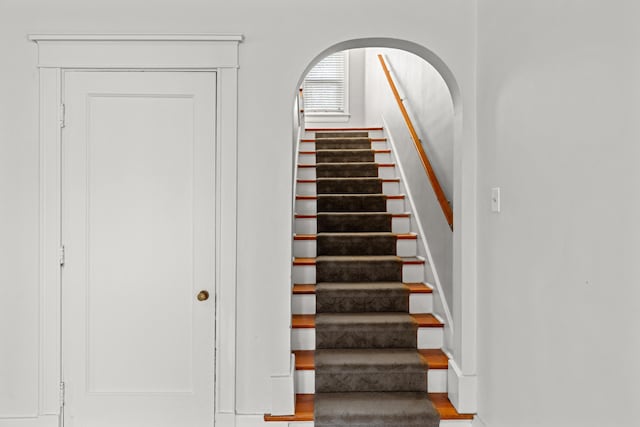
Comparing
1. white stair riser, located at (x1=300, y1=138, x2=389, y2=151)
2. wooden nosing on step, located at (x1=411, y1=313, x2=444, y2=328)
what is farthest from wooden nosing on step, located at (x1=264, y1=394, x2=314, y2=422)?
white stair riser, located at (x1=300, y1=138, x2=389, y2=151)

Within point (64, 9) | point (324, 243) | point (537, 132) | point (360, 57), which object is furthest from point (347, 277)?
point (360, 57)

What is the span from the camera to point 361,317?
356 centimetres

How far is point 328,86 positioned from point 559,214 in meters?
5.88

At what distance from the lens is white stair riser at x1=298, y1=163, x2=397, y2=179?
5.24 m

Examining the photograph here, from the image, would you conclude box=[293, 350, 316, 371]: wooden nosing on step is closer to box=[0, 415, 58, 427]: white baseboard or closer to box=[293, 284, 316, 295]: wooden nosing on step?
box=[293, 284, 316, 295]: wooden nosing on step

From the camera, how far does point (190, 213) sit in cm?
281

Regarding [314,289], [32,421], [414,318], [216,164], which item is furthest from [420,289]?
[32,421]

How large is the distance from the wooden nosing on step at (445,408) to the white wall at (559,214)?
161 millimetres

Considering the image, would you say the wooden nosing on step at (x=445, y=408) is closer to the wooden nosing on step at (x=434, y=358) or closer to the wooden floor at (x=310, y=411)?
the wooden floor at (x=310, y=411)

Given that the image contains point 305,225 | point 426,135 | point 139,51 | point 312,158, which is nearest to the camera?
point 139,51

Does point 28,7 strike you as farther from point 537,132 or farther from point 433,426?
point 433,426

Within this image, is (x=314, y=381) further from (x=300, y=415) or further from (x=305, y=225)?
(x=305, y=225)

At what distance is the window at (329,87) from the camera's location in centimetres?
740

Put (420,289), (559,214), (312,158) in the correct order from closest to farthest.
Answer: (559,214) → (420,289) → (312,158)
